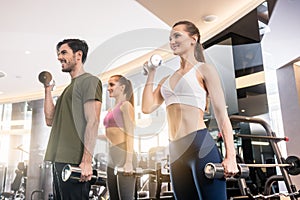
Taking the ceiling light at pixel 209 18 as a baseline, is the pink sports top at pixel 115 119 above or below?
below

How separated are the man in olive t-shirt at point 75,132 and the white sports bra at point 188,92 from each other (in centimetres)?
39

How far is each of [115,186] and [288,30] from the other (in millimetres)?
2426

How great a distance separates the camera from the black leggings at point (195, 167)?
115cm

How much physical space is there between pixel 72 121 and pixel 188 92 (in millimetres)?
599

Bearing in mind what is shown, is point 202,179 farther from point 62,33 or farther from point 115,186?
point 62,33

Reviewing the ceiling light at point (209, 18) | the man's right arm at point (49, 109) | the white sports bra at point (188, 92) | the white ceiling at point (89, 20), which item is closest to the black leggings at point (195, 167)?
the white sports bra at point (188, 92)

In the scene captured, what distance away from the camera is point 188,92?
1.29 meters

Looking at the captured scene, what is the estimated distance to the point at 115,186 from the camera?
207 cm

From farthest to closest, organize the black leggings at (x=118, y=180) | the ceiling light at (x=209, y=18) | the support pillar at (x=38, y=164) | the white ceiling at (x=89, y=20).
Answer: the support pillar at (x=38, y=164), the ceiling light at (x=209, y=18), the white ceiling at (x=89, y=20), the black leggings at (x=118, y=180)

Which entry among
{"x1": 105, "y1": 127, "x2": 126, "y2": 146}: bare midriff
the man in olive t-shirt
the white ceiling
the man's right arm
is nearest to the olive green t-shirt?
the man in olive t-shirt

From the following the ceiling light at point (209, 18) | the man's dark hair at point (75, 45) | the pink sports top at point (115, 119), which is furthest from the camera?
the ceiling light at point (209, 18)

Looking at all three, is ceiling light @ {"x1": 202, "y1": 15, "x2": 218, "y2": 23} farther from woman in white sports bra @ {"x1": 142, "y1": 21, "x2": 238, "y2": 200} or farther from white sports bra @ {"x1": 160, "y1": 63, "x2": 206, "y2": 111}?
white sports bra @ {"x1": 160, "y1": 63, "x2": 206, "y2": 111}

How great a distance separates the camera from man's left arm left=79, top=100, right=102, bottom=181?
4.39ft

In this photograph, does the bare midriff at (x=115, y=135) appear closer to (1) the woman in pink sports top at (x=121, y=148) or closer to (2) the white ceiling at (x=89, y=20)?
(1) the woman in pink sports top at (x=121, y=148)
